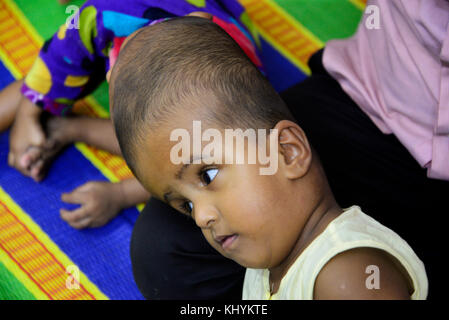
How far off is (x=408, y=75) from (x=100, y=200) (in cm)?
68

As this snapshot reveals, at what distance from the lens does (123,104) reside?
0.71 metres

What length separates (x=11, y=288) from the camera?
1060mm

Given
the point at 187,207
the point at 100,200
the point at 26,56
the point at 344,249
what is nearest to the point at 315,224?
the point at 344,249

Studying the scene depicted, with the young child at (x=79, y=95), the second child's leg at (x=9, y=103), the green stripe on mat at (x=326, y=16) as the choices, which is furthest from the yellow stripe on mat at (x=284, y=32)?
the second child's leg at (x=9, y=103)

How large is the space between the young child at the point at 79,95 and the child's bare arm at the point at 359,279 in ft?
1.77

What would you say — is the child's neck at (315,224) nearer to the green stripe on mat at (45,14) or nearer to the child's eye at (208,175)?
the child's eye at (208,175)

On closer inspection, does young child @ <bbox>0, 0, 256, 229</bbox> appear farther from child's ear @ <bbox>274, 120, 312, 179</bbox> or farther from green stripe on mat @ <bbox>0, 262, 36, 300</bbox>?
child's ear @ <bbox>274, 120, 312, 179</bbox>

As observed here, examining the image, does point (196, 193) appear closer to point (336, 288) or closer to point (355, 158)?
point (336, 288)

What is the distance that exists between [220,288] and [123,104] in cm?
45

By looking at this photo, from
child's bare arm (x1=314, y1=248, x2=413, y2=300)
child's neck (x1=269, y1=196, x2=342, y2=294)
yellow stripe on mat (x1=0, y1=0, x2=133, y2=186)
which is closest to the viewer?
child's bare arm (x1=314, y1=248, x2=413, y2=300)

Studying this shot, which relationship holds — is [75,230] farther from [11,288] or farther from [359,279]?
[359,279]

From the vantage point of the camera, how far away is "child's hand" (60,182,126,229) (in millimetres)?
1143

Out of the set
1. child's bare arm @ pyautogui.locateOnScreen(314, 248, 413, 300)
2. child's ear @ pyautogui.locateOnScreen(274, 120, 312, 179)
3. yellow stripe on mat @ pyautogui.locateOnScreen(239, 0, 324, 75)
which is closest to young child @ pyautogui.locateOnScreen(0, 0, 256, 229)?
yellow stripe on mat @ pyautogui.locateOnScreen(239, 0, 324, 75)

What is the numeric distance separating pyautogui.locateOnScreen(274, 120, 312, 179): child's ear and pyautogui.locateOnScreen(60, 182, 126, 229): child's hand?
55 cm
